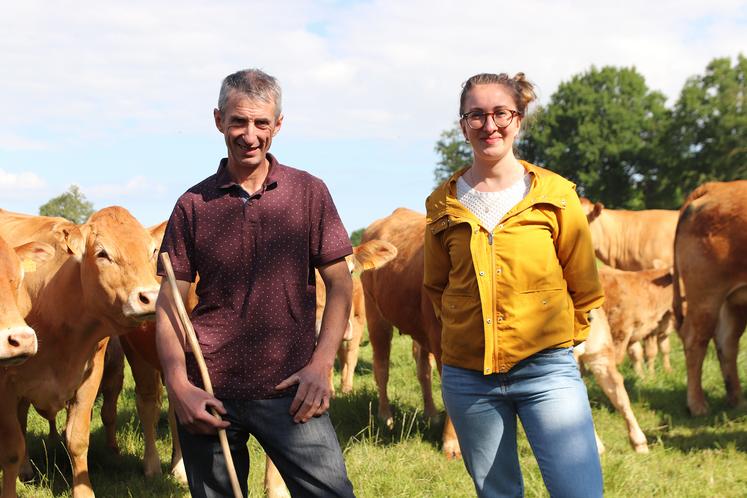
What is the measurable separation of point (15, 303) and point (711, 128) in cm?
4614

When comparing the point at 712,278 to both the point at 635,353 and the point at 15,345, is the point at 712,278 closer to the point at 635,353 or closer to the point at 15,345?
the point at 635,353

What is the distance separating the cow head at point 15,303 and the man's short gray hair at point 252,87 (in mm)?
1990

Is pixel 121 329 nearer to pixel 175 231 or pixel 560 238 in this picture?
pixel 175 231

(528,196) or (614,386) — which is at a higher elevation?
(528,196)

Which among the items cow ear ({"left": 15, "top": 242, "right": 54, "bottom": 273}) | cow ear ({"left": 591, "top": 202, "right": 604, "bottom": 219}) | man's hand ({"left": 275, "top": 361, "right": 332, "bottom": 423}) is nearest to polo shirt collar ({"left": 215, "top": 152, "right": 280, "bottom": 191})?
man's hand ({"left": 275, "top": 361, "right": 332, "bottom": 423})

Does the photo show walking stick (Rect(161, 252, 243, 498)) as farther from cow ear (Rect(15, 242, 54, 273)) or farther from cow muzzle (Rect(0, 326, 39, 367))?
cow ear (Rect(15, 242, 54, 273))

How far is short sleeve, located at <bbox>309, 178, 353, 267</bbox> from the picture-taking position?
2928 mm

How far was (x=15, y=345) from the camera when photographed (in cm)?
413

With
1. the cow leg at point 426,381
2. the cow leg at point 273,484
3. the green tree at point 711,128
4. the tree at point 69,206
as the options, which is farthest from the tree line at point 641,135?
the cow leg at point 273,484

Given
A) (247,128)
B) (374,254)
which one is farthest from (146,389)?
(247,128)

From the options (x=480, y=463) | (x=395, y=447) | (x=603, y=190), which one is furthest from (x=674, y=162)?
(x=480, y=463)

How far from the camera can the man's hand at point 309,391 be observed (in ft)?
9.07

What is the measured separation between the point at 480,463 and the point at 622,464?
2736 mm

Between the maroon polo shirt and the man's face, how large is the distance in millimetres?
96
